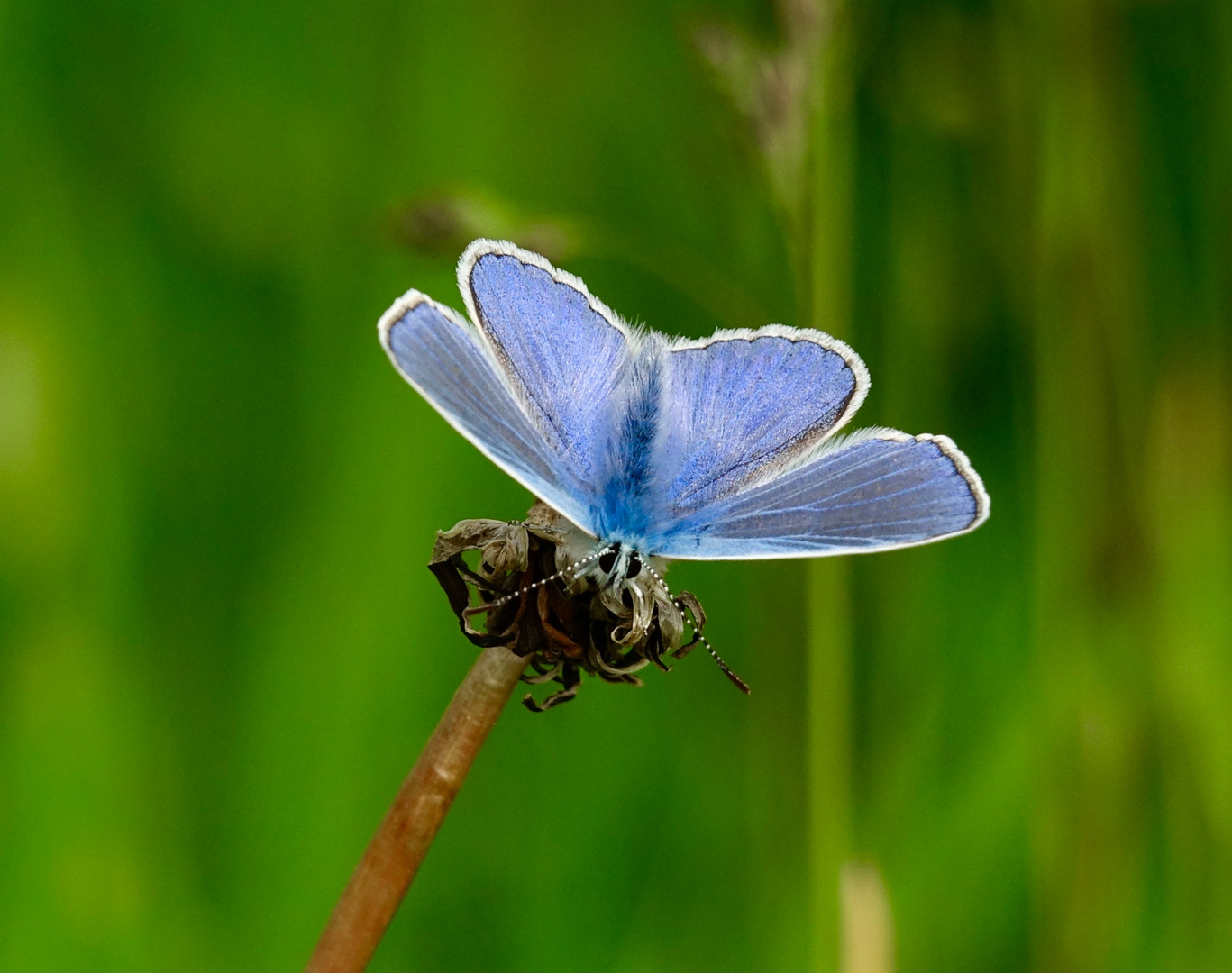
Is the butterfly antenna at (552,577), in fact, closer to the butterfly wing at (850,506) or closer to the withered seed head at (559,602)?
the withered seed head at (559,602)

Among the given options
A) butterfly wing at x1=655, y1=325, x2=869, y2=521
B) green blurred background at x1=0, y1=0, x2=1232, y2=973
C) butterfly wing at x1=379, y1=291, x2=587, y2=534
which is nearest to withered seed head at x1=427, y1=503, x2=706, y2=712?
butterfly wing at x1=379, y1=291, x2=587, y2=534

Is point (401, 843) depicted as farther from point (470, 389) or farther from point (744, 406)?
point (744, 406)

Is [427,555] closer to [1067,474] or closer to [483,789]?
[483,789]

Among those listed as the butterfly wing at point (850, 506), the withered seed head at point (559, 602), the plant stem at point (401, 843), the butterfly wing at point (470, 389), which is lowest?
the plant stem at point (401, 843)

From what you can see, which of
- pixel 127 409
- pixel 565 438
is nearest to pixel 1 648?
pixel 127 409

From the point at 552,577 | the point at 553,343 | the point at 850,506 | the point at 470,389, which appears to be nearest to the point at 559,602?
the point at 552,577

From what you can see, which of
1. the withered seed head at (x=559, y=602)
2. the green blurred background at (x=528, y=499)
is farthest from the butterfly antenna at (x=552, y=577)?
the green blurred background at (x=528, y=499)

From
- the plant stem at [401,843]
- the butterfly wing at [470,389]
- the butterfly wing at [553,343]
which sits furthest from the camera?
the butterfly wing at [553,343]
